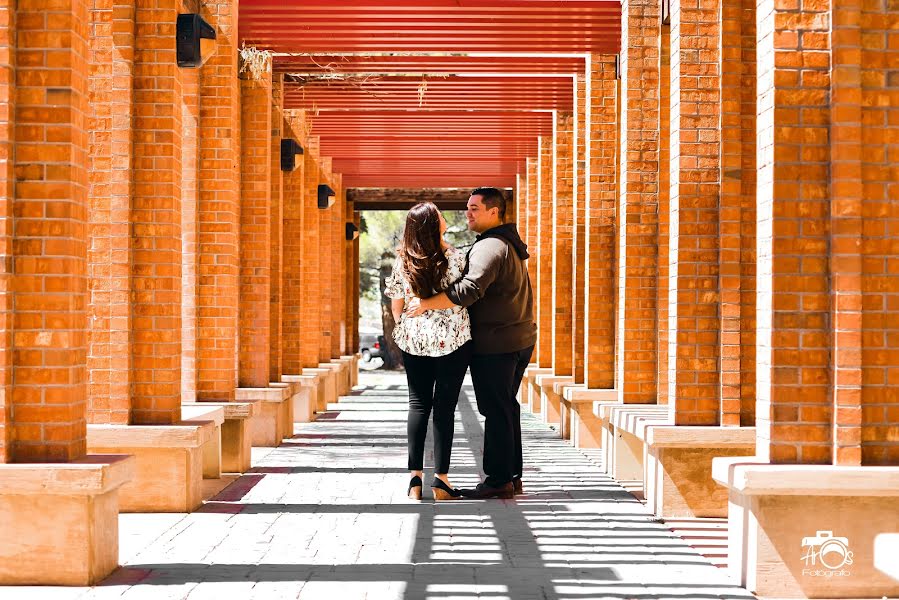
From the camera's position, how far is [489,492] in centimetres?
732

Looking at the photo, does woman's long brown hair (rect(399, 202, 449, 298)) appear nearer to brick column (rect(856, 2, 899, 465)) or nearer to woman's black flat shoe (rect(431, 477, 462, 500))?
woman's black flat shoe (rect(431, 477, 462, 500))

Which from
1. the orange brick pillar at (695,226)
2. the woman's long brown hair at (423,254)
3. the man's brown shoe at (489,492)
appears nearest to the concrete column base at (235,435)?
the man's brown shoe at (489,492)

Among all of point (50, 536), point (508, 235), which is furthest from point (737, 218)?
point (50, 536)

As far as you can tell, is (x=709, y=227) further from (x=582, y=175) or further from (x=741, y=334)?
(x=582, y=175)

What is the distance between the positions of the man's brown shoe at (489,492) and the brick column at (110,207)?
2.03 m

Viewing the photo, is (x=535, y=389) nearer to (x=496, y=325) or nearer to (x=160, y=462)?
(x=496, y=325)

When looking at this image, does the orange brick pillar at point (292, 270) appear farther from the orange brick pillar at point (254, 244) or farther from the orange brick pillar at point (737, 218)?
the orange brick pillar at point (737, 218)

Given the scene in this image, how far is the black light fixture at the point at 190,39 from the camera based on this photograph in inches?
276

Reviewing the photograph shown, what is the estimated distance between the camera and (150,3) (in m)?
6.84

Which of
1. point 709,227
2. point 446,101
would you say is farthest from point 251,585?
point 446,101

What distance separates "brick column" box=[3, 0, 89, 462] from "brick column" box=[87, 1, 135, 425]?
1766 millimetres

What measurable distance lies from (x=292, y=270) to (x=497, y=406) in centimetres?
712

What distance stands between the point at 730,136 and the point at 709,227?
0.52m

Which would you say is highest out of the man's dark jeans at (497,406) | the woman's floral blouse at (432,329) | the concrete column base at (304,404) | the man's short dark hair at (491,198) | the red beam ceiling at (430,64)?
the red beam ceiling at (430,64)
